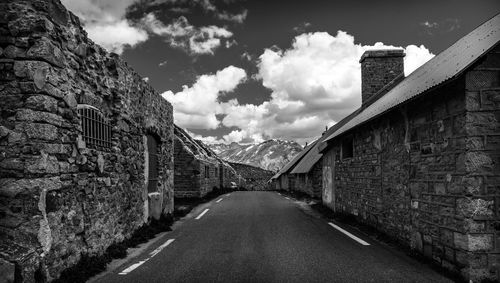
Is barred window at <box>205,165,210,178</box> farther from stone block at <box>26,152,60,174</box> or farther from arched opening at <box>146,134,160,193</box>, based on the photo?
stone block at <box>26,152,60,174</box>

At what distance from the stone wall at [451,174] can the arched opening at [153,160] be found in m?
6.89

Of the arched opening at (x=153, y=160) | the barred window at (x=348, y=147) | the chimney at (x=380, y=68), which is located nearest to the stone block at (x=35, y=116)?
the arched opening at (x=153, y=160)

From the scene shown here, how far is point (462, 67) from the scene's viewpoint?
5.47 meters

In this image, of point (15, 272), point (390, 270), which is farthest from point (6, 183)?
point (390, 270)

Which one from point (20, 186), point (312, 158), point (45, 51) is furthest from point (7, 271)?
point (312, 158)

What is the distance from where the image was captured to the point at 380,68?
1744cm

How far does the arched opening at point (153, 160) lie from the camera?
1090 cm

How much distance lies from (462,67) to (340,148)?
9.61 m

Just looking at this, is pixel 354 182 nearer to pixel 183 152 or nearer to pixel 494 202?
pixel 494 202

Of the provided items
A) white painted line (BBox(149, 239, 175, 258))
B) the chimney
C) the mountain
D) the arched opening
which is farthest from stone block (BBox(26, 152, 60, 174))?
the mountain

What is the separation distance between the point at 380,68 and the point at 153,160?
12.0 metres

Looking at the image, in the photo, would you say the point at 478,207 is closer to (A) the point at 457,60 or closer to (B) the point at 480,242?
(B) the point at 480,242

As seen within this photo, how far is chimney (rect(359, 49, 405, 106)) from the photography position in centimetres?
1720

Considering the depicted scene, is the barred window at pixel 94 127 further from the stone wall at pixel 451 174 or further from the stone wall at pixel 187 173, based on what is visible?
the stone wall at pixel 187 173
